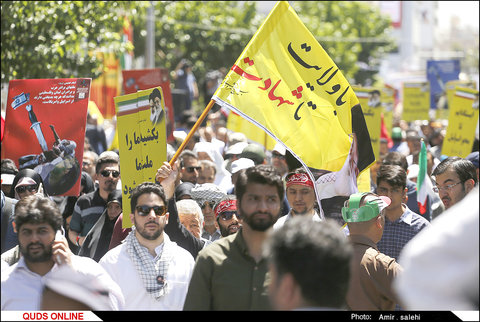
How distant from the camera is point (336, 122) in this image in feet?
21.1

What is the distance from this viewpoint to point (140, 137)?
6.86 metres

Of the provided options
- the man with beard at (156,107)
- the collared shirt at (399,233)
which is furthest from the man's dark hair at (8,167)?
the collared shirt at (399,233)

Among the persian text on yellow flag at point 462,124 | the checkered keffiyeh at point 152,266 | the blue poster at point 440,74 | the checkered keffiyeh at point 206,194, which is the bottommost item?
the checkered keffiyeh at point 152,266

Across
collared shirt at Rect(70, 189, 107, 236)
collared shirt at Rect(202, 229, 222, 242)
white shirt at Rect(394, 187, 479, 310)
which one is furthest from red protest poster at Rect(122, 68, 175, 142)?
white shirt at Rect(394, 187, 479, 310)

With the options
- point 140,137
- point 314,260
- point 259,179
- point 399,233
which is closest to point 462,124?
point 399,233

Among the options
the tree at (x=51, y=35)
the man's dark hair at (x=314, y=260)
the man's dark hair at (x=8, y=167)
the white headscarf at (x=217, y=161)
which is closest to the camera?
the man's dark hair at (x=314, y=260)

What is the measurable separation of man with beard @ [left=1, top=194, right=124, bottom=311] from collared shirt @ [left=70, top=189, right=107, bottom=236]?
293cm

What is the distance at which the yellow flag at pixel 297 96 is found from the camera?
633 centimetres

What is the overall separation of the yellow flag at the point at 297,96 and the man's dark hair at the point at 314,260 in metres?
3.26

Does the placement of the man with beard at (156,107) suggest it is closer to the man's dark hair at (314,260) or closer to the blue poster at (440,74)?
the man's dark hair at (314,260)

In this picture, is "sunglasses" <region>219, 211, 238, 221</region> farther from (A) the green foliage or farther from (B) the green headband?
(A) the green foliage

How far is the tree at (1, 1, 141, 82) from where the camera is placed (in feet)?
42.5

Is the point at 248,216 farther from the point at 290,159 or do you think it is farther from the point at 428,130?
the point at 428,130

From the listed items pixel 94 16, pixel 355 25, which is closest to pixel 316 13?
pixel 355 25
